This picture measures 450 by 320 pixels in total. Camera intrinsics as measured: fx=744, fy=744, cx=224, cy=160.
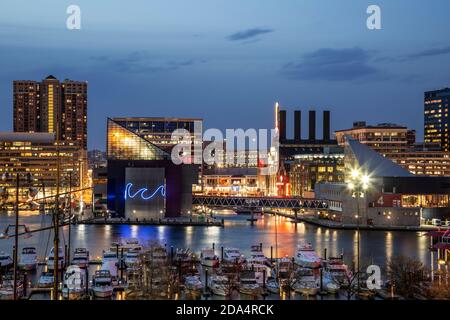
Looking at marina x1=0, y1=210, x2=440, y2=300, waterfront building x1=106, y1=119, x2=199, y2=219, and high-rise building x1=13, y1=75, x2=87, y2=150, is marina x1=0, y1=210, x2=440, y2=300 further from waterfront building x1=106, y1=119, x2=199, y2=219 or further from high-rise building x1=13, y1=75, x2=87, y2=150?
high-rise building x1=13, y1=75, x2=87, y2=150

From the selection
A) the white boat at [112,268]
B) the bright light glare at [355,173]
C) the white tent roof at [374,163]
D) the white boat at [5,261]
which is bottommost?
the white boat at [5,261]

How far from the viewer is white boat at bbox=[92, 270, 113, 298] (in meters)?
9.96

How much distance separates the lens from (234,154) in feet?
187

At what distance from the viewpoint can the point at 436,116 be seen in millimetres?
64125

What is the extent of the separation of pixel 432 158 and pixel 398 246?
31493 millimetres

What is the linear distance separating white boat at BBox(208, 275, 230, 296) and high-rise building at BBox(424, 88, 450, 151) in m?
54.9

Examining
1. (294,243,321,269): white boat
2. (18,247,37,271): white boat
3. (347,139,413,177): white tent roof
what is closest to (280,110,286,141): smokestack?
(347,139,413,177): white tent roof

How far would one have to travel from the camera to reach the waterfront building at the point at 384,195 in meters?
23.5

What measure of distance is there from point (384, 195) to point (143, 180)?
7975 millimetres

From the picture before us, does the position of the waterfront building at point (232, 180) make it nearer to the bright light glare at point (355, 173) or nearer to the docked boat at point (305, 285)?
the bright light glare at point (355, 173)

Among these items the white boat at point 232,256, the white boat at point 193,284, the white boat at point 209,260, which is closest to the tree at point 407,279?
the white boat at point 193,284

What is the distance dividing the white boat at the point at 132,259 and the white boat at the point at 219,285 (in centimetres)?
187
